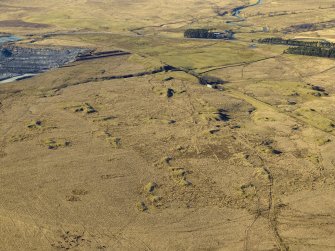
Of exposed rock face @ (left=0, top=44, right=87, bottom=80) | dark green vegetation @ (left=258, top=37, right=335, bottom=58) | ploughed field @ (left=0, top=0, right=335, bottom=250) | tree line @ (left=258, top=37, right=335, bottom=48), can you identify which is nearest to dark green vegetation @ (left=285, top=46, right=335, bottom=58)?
dark green vegetation @ (left=258, top=37, right=335, bottom=58)

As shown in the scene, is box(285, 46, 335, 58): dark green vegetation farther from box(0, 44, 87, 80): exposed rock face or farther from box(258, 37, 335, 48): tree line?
box(0, 44, 87, 80): exposed rock face

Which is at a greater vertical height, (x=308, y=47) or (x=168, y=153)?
(x=308, y=47)

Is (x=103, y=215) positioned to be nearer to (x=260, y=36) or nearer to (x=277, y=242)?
(x=277, y=242)

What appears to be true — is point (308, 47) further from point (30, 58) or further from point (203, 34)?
point (30, 58)

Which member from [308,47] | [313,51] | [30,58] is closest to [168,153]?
[313,51]

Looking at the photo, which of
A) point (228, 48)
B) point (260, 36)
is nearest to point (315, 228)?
point (228, 48)

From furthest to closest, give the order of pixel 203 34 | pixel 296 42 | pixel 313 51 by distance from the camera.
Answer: pixel 203 34 → pixel 296 42 → pixel 313 51
